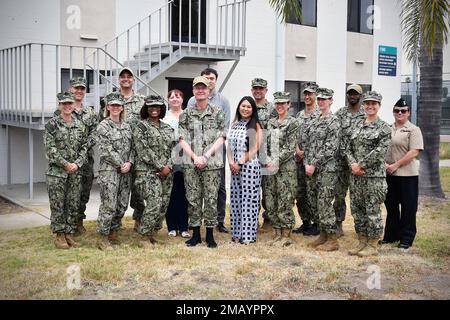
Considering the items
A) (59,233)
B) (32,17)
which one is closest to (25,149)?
(32,17)

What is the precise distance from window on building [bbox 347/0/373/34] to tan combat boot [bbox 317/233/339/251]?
1123cm

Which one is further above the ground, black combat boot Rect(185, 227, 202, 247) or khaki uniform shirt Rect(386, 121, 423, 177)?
khaki uniform shirt Rect(386, 121, 423, 177)

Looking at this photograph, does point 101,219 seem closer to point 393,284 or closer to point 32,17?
point 393,284

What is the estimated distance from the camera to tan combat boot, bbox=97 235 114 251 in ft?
20.5

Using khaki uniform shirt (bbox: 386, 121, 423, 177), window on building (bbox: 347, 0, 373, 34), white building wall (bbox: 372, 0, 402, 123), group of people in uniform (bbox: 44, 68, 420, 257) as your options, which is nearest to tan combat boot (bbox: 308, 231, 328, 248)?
group of people in uniform (bbox: 44, 68, 420, 257)

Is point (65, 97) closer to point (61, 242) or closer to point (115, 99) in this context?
point (115, 99)

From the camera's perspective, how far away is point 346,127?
639 centimetres

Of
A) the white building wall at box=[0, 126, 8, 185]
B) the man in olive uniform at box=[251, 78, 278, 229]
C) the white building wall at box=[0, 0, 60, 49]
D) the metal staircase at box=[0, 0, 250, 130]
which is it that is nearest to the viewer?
the man in olive uniform at box=[251, 78, 278, 229]

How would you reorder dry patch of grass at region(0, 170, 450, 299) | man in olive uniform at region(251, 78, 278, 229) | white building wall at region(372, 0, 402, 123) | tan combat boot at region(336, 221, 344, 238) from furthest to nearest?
white building wall at region(372, 0, 402, 123)
tan combat boot at region(336, 221, 344, 238)
man in olive uniform at region(251, 78, 278, 229)
dry patch of grass at region(0, 170, 450, 299)

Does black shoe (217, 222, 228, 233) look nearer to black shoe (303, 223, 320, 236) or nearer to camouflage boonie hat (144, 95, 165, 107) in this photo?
black shoe (303, 223, 320, 236)

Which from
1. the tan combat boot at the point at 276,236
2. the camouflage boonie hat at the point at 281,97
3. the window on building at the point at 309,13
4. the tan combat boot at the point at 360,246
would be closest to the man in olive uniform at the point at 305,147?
the camouflage boonie hat at the point at 281,97

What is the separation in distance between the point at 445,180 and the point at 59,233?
9.41 metres

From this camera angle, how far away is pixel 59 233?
→ 6.36 metres

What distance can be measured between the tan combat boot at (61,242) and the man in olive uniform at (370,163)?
318 centimetres
